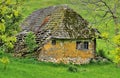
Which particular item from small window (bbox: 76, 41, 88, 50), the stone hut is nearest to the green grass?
the stone hut

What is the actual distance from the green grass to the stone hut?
176cm

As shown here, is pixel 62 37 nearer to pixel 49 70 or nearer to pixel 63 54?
pixel 63 54

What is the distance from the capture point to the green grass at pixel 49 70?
1180 inches

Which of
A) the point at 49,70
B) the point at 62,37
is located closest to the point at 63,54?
the point at 62,37

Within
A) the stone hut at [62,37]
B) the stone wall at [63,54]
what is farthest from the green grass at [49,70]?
the stone hut at [62,37]

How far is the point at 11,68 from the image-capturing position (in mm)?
31109

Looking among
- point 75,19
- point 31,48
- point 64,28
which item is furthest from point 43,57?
point 75,19

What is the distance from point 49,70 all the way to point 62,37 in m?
6.25

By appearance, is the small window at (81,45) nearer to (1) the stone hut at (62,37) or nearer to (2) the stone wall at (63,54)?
(1) the stone hut at (62,37)

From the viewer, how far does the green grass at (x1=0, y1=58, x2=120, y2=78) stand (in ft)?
98.4

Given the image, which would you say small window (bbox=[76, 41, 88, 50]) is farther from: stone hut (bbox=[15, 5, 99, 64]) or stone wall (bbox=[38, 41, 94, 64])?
stone wall (bbox=[38, 41, 94, 64])

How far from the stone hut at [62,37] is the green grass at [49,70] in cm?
176

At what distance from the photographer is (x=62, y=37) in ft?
126

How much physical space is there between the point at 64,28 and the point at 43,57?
4191mm
